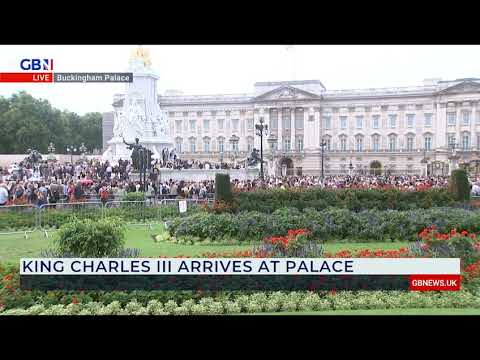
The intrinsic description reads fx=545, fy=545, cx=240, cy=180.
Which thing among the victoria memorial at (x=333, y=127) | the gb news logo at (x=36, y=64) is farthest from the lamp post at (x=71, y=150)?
the gb news logo at (x=36, y=64)

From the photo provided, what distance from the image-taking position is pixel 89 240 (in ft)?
25.2

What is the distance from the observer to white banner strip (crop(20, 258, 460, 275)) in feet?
23.7

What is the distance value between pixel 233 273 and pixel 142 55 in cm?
345

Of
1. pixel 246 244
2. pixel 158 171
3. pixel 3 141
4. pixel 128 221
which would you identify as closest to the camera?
pixel 3 141

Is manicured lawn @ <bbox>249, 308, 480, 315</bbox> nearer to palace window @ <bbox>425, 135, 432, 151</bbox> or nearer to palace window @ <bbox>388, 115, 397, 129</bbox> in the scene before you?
palace window @ <bbox>425, 135, 432, 151</bbox>

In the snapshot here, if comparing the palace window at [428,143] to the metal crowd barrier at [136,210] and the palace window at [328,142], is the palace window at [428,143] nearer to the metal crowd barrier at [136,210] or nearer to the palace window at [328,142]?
the palace window at [328,142]

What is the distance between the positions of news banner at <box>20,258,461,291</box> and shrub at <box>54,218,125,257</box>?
265 millimetres

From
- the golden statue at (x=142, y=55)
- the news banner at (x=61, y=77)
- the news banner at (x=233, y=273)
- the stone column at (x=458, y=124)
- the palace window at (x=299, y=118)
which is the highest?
the golden statue at (x=142, y=55)

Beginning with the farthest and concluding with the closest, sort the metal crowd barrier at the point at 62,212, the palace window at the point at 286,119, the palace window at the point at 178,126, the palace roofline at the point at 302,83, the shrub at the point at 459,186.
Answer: the palace window at the point at 286,119, the palace window at the point at 178,126, the shrub at the point at 459,186, the palace roofline at the point at 302,83, the metal crowd barrier at the point at 62,212

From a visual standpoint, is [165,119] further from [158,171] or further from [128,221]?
[128,221]

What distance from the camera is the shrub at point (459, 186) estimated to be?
10781 millimetres
